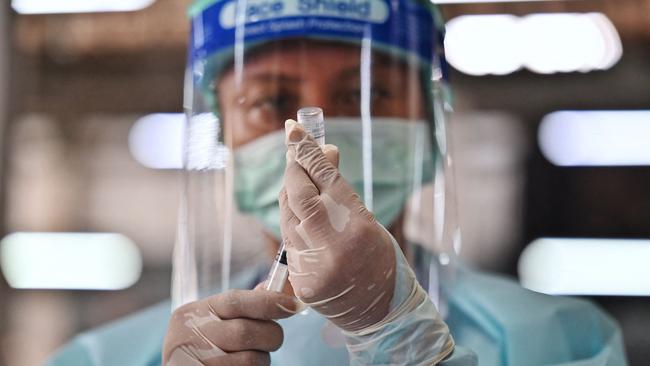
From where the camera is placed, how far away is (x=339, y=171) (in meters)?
0.67

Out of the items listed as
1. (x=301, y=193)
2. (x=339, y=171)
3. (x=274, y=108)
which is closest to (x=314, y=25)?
(x=274, y=108)

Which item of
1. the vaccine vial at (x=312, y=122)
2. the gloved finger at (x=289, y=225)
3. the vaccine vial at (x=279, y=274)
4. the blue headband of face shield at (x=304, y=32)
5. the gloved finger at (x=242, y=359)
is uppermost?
the blue headband of face shield at (x=304, y=32)

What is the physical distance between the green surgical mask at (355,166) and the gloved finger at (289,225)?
0.78 feet

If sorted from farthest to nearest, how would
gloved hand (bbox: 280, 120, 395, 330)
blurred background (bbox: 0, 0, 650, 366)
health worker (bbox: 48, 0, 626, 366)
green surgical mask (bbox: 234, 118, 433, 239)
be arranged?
blurred background (bbox: 0, 0, 650, 366) → green surgical mask (bbox: 234, 118, 433, 239) → health worker (bbox: 48, 0, 626, 366) → gloved hand (bbox: 280, 120, 395, 330)

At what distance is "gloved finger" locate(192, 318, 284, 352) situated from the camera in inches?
24.1

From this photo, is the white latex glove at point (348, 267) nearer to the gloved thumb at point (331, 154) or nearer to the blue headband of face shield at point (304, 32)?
the gloved thumb at point (331, 154)

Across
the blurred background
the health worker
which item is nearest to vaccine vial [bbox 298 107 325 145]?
the health worker

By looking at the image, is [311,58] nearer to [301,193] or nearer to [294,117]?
[294,117]

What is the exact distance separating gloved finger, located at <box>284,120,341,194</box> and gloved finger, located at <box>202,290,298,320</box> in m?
0.13

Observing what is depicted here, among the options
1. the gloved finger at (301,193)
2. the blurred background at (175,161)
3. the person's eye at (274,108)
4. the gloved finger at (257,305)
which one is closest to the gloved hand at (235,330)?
the gloved finger at (257,305)

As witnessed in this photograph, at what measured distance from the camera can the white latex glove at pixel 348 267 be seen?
53cm

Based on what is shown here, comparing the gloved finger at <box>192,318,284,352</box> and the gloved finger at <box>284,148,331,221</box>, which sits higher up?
the gloved finger at <box>284,148,331,221</box>

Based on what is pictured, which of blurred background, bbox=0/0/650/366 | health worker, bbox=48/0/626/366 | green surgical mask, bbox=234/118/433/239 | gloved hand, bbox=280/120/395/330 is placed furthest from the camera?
blurred background, bbox=0/0/650/366

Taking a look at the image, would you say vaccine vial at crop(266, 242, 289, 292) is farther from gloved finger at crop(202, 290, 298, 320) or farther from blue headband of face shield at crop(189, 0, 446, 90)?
blue headband of face shield at crop(189, 0, 446, 90)
